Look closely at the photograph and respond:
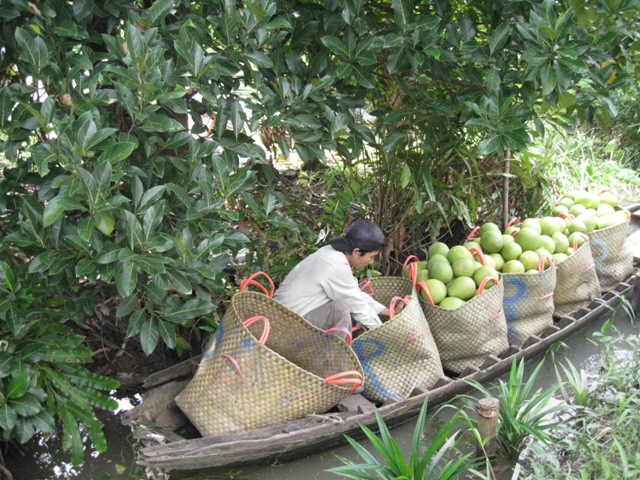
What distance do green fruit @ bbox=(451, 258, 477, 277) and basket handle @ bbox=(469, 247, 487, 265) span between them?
0.11m

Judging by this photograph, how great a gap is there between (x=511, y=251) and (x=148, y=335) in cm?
226

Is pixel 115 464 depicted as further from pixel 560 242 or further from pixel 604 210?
pixel 604 210

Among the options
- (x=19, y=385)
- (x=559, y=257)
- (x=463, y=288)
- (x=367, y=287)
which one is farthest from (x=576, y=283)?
(x=19, y=385)

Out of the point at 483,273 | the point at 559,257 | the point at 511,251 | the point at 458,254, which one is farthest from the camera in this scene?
the point at 559,257

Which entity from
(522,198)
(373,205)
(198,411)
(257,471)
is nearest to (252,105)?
(198,411)

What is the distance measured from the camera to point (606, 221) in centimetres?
450

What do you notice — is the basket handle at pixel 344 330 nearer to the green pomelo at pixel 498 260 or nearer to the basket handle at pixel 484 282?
the basket handle at pixel 484 282

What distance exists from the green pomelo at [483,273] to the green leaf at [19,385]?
2.33 meters

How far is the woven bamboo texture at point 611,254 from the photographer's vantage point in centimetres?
437

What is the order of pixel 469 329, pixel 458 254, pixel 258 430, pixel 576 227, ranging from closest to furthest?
1. pixel 258 430
2. pixel 469 329
3. pixel 458 254
4. pixel 576 227

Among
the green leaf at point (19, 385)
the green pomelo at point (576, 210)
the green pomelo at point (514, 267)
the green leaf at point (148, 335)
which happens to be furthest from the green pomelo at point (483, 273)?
the green leaf at point (19, 385)

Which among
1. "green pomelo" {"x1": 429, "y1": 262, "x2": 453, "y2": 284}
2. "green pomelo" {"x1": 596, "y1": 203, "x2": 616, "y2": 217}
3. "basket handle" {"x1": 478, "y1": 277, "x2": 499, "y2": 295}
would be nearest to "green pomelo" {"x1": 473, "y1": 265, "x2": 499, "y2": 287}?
"basket handle" {"x1": 478, "y1": 277, "x2": 499, "y2": 295}

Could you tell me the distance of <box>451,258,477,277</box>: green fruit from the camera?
12.2 ft

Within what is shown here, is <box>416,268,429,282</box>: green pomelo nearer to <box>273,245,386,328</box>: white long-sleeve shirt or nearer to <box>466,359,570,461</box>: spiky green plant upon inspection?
<box>273,245,386,328</box>: white long-sleeve shirt
